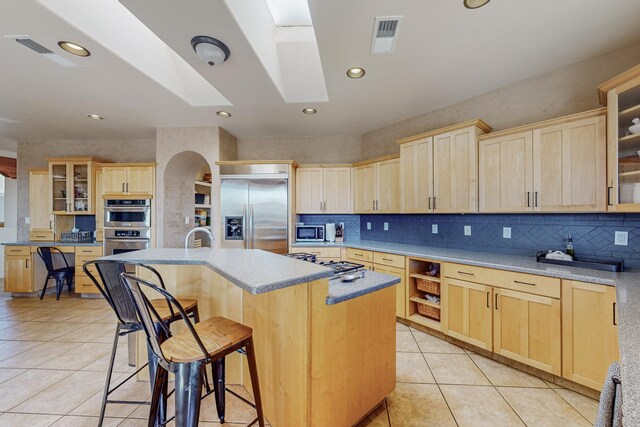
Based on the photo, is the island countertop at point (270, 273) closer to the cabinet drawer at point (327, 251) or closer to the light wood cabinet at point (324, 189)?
the cabinet drawer at point (327, 251)

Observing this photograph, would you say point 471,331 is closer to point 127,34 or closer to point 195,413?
point 195,413

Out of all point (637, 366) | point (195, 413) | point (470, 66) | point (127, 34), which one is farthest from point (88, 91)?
point (637, 366)

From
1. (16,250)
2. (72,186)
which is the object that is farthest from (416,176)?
(16,250)

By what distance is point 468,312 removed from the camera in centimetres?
263

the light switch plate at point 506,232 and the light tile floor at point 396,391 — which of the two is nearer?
the light tile floor at point 396,391

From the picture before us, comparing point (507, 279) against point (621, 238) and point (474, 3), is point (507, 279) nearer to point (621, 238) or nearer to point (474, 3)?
point (621, 238)

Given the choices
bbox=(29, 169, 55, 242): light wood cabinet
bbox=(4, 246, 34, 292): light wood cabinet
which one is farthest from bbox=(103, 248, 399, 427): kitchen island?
bbox=(29, 169, 55, 242): light wood cabinet

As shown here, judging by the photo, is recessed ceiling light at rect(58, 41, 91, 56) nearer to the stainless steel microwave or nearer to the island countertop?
the island countertop

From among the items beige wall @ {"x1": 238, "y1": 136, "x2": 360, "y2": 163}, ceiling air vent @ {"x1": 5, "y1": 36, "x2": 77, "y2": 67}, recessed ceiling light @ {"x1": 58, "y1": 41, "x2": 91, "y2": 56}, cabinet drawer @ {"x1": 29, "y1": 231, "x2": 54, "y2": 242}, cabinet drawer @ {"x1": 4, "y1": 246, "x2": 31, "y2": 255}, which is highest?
ceiling air vent @ {"x1": 5, "y1": 36, "x2": 77, "y2": 67}

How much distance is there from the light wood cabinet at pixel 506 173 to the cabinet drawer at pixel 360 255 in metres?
1.47

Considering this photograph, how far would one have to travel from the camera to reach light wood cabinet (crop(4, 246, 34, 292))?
439cm

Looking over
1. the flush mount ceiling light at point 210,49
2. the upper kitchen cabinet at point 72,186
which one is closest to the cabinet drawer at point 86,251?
the upper kitchen cabinet at point 72,186

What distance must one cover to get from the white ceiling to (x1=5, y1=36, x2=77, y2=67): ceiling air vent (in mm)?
69

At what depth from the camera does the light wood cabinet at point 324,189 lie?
4477 mm
